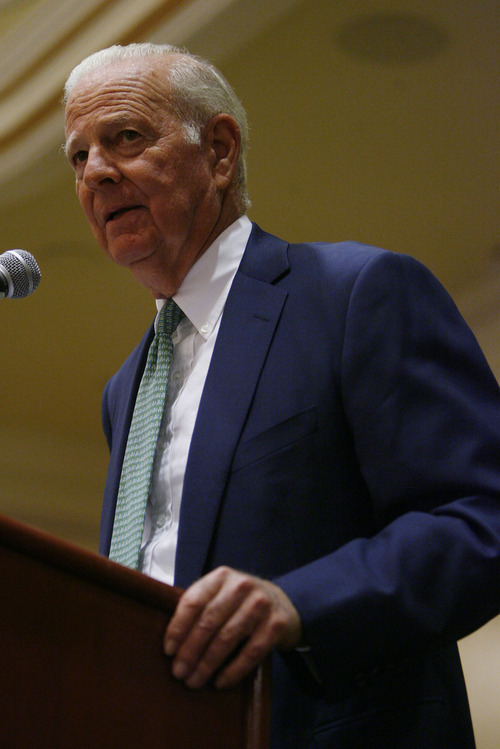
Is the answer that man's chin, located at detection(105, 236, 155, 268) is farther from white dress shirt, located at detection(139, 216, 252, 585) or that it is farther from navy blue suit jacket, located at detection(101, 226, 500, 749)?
navy blue suit jacket, located at detection(101, 226, 500, 749)

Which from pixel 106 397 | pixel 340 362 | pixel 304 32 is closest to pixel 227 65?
pixel 304 32

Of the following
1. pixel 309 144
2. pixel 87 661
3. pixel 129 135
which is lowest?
pixel 309 144

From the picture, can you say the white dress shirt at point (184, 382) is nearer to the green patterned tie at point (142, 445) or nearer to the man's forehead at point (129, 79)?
the green patterned tie at point (142, 445)

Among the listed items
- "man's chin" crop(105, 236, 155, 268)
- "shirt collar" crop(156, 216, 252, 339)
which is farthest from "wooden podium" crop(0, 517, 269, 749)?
"man's chin" crop(105, 236, 155, 268)

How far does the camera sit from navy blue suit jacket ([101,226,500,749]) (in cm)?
101

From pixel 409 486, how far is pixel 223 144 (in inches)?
34.2

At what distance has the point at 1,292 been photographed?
1.33 m

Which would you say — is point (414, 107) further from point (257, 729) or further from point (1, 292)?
point (257, 729)

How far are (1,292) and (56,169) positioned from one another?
291 cm

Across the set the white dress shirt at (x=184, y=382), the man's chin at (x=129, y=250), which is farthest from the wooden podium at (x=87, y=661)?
the man's chin at (x=129, y=250)

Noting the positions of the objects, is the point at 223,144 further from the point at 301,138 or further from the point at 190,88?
the point at 301,138

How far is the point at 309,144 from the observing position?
3771 mm

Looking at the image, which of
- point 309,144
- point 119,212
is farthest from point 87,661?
point 309,144

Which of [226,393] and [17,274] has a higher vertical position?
[17,274]
